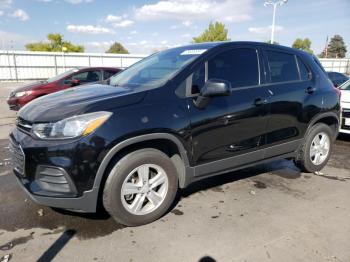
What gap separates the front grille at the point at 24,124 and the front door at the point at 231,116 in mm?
1542

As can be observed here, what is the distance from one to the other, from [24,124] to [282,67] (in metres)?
3.19

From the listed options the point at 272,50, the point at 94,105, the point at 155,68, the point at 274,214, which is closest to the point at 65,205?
the point at 94,105

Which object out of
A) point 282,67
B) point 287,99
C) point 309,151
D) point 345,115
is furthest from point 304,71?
point 345,115

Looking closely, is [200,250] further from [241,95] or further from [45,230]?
[241,95]

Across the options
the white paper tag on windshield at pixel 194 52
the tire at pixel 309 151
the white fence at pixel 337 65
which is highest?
the white fence at pixel 337 65

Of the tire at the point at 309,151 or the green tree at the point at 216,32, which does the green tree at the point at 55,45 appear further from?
the tire at the point at 309,151

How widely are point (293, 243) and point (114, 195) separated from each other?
5.53 feet

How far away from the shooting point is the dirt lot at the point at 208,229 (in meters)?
2.66

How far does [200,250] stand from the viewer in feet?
8.89

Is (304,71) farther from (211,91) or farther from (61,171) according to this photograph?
(61,171)

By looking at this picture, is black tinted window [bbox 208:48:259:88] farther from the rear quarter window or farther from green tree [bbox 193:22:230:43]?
green tree [bbox 193:22:230:43]

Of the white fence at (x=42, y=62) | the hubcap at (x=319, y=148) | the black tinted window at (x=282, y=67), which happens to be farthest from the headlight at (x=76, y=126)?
the white fence at (x=42, y=62)

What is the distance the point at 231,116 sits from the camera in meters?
3.42

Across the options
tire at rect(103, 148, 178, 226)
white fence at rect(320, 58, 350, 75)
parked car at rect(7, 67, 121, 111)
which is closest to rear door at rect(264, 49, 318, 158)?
tire at rect(103, 148, 178, 226)
